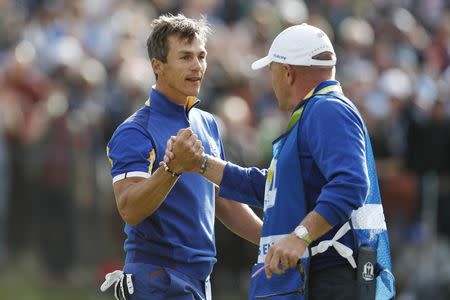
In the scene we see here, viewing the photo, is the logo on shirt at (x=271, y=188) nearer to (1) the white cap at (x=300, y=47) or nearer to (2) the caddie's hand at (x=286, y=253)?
(2) the caddie's hand at (x=286, y=253)

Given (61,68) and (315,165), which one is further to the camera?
(61,68)

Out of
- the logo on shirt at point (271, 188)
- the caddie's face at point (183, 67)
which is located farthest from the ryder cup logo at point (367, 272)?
the caddie's face at point (183, 67)

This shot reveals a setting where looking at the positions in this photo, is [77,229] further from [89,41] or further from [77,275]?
[89,41]

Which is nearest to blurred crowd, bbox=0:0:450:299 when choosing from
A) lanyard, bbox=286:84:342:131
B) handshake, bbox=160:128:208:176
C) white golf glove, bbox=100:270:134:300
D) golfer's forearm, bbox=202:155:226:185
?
white golf glove, bbox=100:270:134:300

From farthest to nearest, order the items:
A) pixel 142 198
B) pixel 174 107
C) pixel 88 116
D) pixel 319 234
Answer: pixel 88 116 → pixel 174 107 → pixel 142 198 → pixel 319 234

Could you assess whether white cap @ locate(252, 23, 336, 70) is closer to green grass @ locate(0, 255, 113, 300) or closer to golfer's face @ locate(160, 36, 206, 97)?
golfer's face @ locate(160, 36, 206, 97)

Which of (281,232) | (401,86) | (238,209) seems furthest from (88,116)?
(281,232)

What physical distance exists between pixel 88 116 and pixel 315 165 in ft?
27.2

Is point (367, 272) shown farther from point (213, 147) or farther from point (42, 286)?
point (42, 286)

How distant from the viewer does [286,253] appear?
21.2 feet

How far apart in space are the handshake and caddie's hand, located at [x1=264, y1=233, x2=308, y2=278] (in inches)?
36.1

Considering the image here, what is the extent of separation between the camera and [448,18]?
1712 centimetres

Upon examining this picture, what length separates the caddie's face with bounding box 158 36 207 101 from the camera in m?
7.69

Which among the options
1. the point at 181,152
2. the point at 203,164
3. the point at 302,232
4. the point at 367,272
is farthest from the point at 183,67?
the point at 367,272
